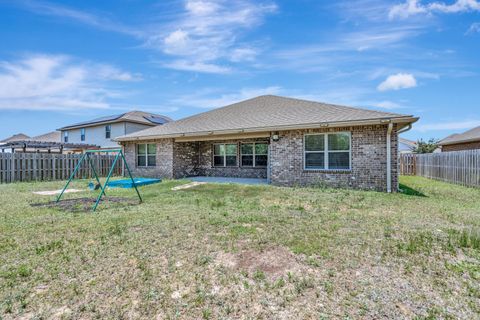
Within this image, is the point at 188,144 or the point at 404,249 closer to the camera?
the point at 404,249

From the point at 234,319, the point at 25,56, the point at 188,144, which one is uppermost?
the point at 25,56

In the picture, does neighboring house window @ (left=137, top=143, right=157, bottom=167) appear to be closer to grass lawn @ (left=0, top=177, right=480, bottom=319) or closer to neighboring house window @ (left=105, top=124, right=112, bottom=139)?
grass lawn @ (left=0, top=177, right=480, bottom=319)

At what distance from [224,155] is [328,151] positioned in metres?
6.74

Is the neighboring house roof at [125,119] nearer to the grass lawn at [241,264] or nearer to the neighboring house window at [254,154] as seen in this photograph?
the neighboring house window at [254,154]

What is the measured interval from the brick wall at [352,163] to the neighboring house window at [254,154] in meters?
2.78

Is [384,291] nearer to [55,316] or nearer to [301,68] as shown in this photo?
[55,316]

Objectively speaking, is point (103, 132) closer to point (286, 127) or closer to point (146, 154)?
point (146, 154)

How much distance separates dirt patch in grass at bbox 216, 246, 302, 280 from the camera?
343 cm

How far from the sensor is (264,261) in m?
3.72

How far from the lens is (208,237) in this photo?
4.70m

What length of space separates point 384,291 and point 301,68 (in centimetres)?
1351

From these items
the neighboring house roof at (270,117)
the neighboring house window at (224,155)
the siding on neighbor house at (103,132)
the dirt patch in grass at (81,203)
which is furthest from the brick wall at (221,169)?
the siding on neighbor house at (103,132)

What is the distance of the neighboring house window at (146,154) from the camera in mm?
15914

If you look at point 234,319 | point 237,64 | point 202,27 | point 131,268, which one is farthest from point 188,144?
point 234,319
